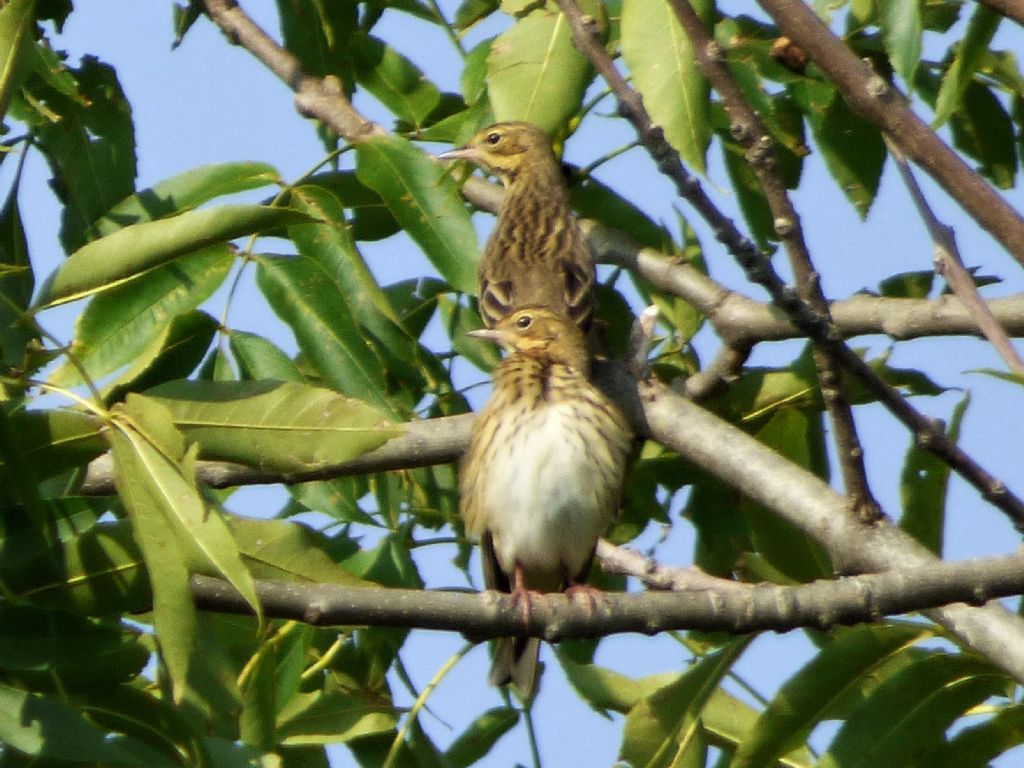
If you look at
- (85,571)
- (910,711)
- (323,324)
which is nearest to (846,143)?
(323,324)

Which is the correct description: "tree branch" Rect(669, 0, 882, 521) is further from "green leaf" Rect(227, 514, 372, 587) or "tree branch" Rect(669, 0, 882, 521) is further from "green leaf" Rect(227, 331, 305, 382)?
"green leaf" Rect(227, 331, 305, 382)

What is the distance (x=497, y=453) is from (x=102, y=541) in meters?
2.21

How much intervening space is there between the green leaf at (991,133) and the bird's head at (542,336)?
150 cm

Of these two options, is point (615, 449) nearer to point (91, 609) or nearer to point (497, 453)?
point (497, 453)

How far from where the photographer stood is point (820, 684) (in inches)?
145

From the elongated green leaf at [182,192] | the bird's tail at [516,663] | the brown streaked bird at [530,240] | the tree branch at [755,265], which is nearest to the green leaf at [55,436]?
the tree branch at [755,265]

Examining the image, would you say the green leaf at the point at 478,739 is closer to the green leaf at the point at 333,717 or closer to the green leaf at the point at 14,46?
the green leaf at the point at 333,717

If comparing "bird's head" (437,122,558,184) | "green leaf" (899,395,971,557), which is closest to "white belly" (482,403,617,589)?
"green leaf" (899,395,971,557)

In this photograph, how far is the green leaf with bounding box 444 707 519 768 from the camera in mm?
4559

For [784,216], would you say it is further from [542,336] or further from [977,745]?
[542,336]

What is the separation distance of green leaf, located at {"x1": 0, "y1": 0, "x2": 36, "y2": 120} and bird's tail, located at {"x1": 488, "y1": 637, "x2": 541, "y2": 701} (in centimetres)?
284

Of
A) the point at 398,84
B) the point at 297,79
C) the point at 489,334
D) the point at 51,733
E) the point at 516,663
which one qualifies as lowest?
the point at 51,733

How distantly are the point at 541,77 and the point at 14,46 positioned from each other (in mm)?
1627

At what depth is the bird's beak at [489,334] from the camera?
17.8ft
